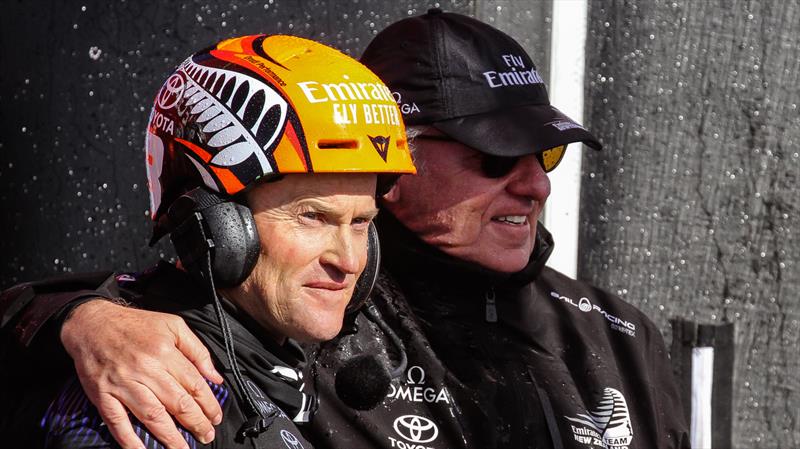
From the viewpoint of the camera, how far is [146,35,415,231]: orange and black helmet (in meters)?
2.01

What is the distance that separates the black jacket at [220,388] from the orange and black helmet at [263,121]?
0.17m

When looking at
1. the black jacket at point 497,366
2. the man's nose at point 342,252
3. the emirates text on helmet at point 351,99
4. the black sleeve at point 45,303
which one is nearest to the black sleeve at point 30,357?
the black sleeve at point 45,303

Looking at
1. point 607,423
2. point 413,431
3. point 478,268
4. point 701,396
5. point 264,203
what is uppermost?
point 264,203

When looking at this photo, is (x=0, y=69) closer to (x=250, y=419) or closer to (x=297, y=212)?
(x=297, y=212)

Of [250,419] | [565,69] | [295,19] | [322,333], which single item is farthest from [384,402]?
[565,69]

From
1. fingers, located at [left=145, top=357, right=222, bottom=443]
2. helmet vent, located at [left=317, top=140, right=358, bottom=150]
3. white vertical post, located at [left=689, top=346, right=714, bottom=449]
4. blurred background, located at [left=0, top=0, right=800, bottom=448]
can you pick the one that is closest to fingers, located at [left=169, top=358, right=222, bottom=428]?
fingers, located at [left=145, top=357, right=222, bottom=443]

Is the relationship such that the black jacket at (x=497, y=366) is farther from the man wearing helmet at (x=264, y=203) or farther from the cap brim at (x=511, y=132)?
the man wearing helmet at (x=264, y=203)

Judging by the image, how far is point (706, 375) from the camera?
3.48m

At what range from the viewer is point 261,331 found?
2.08 m

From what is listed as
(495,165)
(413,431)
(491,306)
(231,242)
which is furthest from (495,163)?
(231,242)

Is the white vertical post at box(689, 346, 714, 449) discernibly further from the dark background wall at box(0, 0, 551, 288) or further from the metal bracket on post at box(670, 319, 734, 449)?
the dark background wall at box(0, 0, 551, 288)

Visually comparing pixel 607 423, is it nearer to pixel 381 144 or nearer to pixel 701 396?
pixel 701 396

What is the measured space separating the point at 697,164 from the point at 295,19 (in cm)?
119

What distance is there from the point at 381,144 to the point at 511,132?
25.2 inches
